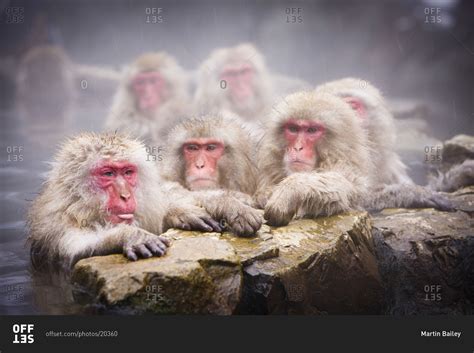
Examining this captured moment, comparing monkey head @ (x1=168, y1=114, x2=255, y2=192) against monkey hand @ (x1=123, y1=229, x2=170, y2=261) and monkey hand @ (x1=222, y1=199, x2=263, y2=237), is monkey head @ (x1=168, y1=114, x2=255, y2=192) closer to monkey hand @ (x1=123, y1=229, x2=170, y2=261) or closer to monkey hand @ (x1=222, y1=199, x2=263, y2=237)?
monkey hand @ (x1=222, y1=199, x2=263, y2=237)

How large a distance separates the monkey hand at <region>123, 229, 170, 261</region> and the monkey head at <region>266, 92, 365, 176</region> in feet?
3.77

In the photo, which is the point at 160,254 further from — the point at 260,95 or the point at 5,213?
the point at 260,95

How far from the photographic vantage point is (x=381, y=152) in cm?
458

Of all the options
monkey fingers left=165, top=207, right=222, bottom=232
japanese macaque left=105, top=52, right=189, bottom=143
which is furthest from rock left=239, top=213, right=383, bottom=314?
japanese macaque left=105, top=52, right=189, bottom=143

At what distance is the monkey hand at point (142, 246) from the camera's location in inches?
129

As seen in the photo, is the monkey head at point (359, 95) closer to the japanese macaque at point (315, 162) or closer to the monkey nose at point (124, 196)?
the japanese macaque at point (315, 162)

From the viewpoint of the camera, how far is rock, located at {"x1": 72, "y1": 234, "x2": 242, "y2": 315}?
10.4ft

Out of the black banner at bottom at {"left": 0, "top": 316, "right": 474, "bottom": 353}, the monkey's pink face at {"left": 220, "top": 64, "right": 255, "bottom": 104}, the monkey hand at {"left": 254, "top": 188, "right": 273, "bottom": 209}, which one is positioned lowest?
the black banner at bottom at {"left": 0, "top": 316, "right": 474, "bottom": 353}

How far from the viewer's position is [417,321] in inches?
158

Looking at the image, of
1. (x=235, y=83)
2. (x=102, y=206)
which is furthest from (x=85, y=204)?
(x=235, y=83)

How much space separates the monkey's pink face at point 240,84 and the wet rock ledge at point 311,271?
4.22 feet

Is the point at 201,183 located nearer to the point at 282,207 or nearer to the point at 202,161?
the point at 202,161

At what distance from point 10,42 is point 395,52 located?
2.81m

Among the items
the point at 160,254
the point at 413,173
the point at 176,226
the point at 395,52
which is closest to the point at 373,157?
the point at 413,173
